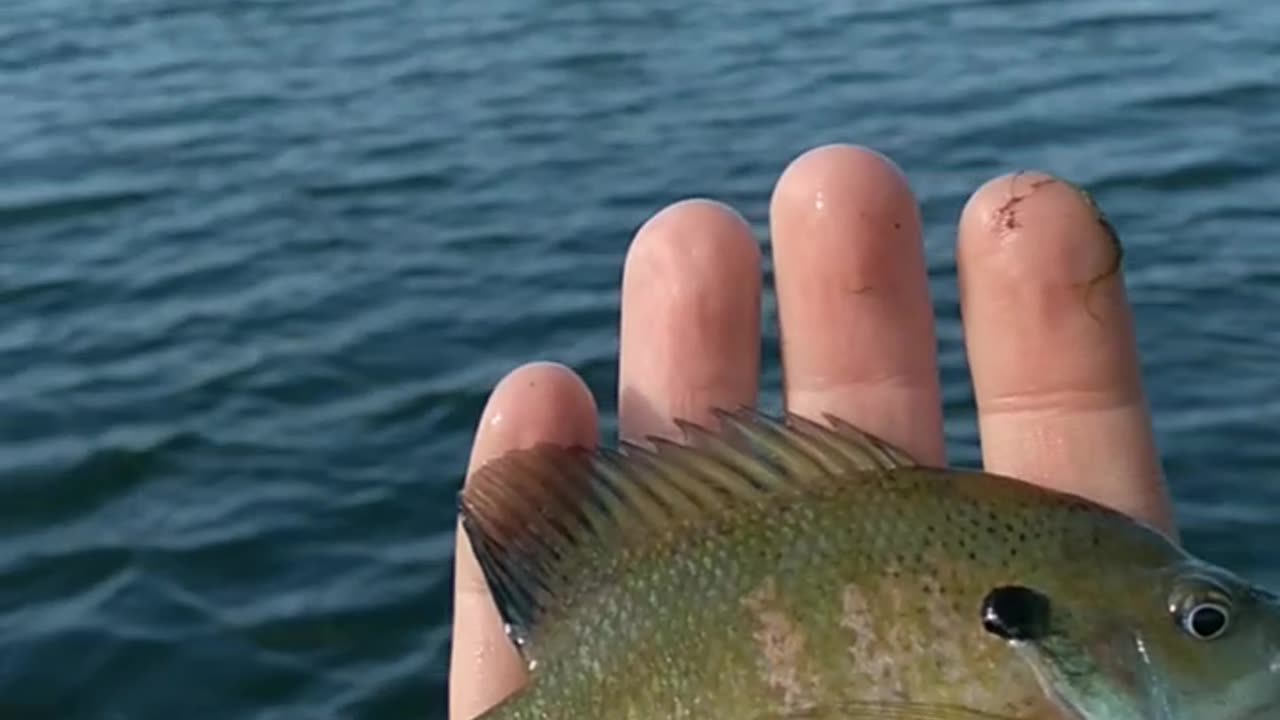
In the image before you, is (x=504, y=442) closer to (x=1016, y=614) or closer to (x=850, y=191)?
(x=850, y=191)

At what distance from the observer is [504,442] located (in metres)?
4.18

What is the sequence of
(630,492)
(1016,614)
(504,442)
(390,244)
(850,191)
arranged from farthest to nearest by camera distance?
(390,244) → (850,191) → (504,442) → (630,492) → (1016,614)

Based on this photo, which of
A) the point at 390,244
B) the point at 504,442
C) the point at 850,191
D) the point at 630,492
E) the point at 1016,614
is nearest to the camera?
the point at 1016,614

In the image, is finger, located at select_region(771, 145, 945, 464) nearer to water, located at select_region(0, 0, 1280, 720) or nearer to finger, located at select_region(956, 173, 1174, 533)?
finger, located at select_region(956, 173, 1174, 533)

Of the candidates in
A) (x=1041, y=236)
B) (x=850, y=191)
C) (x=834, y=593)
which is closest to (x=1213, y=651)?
(x=834, y=593)

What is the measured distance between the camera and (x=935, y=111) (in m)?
11.8

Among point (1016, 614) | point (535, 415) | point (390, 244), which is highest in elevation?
point (535, 415)

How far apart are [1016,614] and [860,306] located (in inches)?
50.1

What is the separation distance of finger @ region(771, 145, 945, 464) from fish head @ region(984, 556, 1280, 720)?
3.66 feet

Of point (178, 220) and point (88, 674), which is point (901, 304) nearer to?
point (88, 674)

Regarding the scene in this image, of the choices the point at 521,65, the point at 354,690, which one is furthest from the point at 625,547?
the point at 521,65

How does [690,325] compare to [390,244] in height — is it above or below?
above

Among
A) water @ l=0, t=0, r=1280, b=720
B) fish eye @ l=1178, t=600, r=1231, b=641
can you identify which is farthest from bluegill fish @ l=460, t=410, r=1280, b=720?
water @ l=0, t=0, r=1280, b=720

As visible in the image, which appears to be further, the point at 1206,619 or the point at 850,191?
the point at 850,191
